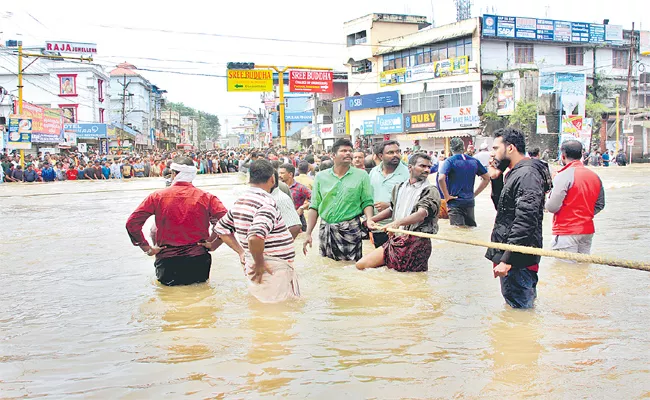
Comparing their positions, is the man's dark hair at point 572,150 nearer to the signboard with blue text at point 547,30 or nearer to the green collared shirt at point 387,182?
the green collared shirt at point 387,182

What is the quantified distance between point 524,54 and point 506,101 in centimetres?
608

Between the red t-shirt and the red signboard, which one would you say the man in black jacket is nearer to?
the red signboard

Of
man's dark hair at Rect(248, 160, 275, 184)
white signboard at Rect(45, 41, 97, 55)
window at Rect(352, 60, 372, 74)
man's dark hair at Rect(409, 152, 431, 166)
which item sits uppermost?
white signboard at Rect(45, 41, 97, 55)

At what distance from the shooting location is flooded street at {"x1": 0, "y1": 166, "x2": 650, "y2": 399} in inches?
155

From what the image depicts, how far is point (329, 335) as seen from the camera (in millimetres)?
5023

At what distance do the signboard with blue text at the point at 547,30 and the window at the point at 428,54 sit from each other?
6.00 feet

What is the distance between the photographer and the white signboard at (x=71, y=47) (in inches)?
1734

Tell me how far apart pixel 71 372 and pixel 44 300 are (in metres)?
2.68

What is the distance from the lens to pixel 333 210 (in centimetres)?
716

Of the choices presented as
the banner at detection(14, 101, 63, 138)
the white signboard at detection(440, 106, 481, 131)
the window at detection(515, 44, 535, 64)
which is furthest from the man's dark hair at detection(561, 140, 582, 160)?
the window at detection(515, 44, 535, 64)

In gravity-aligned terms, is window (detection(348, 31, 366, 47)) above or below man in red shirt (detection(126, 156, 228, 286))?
above

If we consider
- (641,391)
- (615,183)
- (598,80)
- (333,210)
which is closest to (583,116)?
(598,80)

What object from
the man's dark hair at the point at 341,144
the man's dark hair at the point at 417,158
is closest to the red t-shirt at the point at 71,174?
the man's dark hair at the point at 341,144

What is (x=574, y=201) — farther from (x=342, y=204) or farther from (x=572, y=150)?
(x=342, y=204)
